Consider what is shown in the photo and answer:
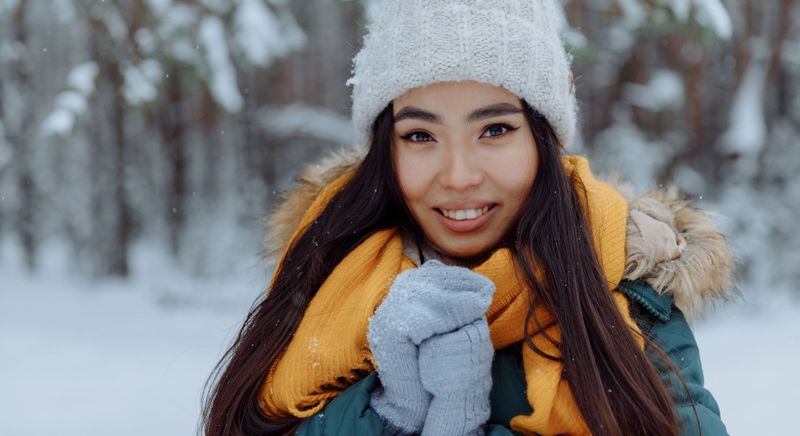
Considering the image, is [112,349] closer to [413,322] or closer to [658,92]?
[413,322]

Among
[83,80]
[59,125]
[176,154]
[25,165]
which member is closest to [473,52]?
[59,125]

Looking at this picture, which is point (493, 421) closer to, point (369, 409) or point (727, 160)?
point (369, 409)

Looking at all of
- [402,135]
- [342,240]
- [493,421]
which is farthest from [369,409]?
[402,135]

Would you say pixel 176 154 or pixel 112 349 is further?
pixel 176 154

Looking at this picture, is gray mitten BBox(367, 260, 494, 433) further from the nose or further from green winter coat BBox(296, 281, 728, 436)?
the nose

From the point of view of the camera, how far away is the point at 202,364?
20.0 ft

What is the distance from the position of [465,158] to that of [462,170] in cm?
3

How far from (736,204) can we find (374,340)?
24.5 feet

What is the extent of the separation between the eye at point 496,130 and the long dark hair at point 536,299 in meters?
0.07

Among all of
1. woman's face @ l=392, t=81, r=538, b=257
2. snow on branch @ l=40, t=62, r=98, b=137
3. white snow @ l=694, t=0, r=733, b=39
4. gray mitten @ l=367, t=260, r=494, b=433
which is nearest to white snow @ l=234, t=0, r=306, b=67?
snow on branch @ l=40, t=62, r=98, b=137

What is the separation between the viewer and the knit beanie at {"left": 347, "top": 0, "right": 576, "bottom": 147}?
176 centimetres

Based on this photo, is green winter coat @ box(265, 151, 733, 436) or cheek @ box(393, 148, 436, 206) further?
cheek @ box(393, 148, 436, 206)

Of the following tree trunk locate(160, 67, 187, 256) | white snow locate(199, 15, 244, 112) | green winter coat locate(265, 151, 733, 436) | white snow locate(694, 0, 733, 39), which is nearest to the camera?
green winter coat locate(265, 151, 733, 436)

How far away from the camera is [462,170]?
1.78m
